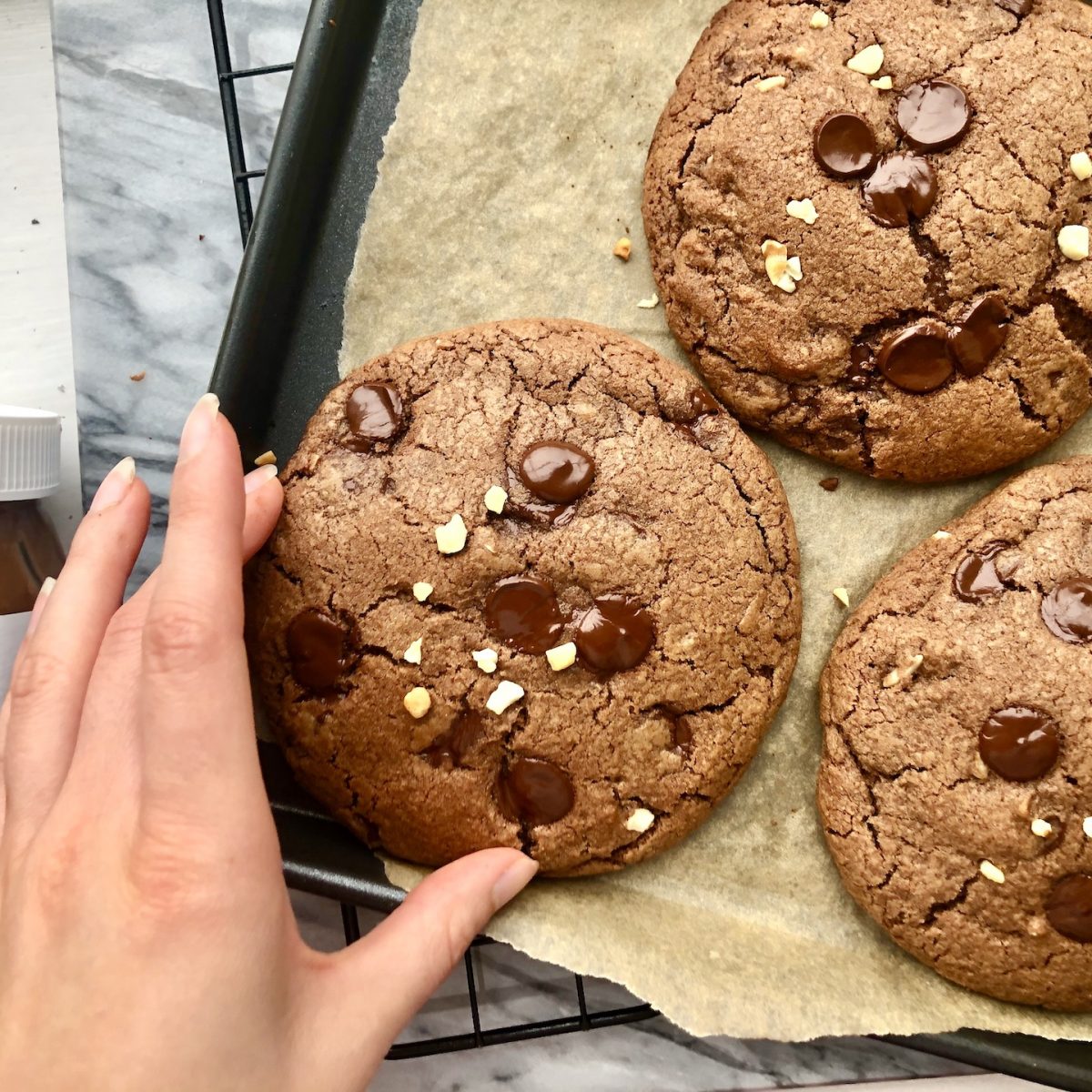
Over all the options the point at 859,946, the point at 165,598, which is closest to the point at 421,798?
the point at 165,598

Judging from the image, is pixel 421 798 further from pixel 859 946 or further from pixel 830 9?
pixel 830 9

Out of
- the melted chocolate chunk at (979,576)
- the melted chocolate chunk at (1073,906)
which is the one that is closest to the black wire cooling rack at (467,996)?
the melted chocolate chunk at (1073,906)

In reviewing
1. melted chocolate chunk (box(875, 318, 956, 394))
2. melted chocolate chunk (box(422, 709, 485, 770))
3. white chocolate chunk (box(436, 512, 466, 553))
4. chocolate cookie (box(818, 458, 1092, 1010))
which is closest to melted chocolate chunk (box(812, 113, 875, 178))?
melted chocolate chunk (box(875, 318, 956, 394))

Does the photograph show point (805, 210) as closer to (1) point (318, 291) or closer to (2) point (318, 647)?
(1) point (318, 291)

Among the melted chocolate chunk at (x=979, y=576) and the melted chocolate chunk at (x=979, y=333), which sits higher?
the melted chocolate chunk at (x=979, y=333)

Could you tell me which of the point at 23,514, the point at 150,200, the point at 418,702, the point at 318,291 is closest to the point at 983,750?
the point at 418,702

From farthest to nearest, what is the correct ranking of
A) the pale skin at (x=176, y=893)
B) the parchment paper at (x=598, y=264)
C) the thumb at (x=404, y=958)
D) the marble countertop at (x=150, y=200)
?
the marble countertop at (x=150, y=200)
the parchment paper at (x=598, y=264)
the thumb at (x=404, y=958)
the pale skin at (x=176, y=893)

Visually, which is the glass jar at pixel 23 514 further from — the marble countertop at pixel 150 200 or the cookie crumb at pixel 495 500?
the cookie crumb at pixel 495 500
